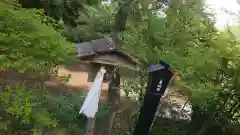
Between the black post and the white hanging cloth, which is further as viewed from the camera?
the white hanging cloth

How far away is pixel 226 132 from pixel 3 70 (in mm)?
5608

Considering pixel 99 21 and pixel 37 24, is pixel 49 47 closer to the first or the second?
pixel 37 24

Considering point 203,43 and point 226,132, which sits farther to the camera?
point 226,132

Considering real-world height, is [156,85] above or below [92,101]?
above

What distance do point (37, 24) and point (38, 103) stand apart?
1.51 meters

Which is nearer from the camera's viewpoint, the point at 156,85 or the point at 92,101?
the point at 156,85

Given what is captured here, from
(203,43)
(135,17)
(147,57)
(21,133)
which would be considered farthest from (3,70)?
(203,43)

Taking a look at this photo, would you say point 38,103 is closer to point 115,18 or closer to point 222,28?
point 115,18

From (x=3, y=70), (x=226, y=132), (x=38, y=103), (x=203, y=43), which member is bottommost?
(x=226, y=132)

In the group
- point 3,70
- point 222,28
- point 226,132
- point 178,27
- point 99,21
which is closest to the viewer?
point 3,70

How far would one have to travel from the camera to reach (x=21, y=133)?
22.0 feet

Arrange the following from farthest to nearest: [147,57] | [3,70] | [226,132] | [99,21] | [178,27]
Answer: [99,21] → [226,132] → [178,27] → [147,57] → [3,70]

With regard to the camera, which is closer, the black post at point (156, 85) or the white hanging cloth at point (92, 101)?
the black post at point (156, 85)

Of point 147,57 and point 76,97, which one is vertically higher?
point 147,57
